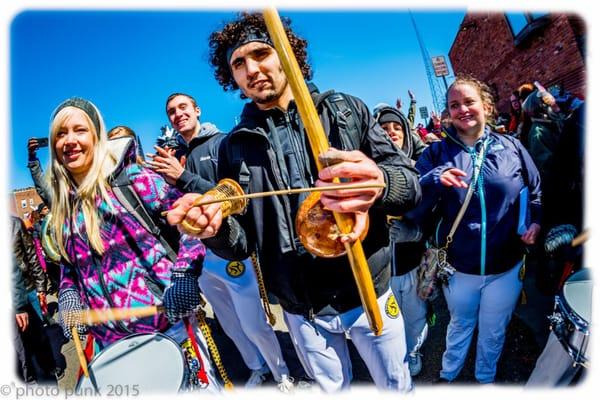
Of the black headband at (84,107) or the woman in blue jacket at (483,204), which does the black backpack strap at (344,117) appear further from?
the black headband at (84,107)

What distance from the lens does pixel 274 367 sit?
2426mm

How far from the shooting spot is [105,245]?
1.47 meters

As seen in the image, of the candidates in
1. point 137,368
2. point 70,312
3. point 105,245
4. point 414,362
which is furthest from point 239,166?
point 414,362

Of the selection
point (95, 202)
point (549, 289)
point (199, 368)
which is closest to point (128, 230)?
point (95, 202)

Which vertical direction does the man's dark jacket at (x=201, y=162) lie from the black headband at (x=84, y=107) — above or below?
below

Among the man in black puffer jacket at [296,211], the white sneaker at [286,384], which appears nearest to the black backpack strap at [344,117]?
the man in black puffer jacket at [296,211]

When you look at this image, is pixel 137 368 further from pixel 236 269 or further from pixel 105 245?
pixel 236 269

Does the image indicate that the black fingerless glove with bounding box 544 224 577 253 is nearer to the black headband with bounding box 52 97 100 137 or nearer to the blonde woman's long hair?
the blonde woman's long hair

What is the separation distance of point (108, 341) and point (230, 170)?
3.59 feet

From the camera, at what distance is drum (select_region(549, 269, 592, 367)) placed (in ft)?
4.50

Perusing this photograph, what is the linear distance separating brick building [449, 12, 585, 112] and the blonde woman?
4866 mm

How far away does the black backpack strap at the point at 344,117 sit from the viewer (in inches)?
49.2

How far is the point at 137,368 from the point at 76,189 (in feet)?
2.99

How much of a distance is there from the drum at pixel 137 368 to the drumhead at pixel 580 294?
70.6 inches
